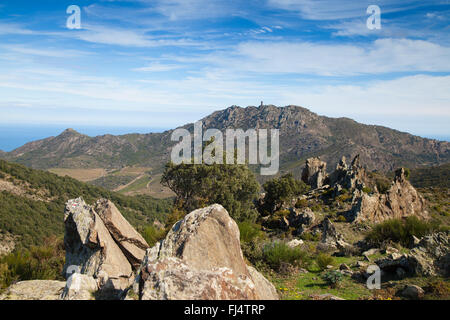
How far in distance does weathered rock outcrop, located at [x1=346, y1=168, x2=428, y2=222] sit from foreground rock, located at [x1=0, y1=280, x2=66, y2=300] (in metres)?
20.3

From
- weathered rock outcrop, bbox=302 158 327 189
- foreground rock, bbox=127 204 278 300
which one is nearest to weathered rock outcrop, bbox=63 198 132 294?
foreground rock, bbox=127 204 278 300

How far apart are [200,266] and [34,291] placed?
3828mm

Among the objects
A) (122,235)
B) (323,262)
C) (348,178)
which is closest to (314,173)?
(348,178)

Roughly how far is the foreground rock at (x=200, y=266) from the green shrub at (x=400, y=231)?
29.4ft

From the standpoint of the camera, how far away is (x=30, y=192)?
225ft

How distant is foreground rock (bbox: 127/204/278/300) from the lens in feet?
13.8

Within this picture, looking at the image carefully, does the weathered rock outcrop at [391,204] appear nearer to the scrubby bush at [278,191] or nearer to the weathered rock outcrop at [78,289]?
the scrubby bush at [278,191]

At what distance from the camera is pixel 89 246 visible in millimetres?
8203

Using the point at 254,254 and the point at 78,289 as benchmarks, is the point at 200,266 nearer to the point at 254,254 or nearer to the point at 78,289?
the point at 78,289

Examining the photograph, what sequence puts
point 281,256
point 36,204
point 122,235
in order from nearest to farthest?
1. point 122,235
2. point 281,256
3. point 36,204

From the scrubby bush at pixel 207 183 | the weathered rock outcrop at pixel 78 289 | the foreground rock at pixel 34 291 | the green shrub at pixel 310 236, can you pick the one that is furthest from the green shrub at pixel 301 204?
the weathered rock outcrop at pixel 78 289

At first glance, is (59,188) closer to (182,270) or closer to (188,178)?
(188,178)

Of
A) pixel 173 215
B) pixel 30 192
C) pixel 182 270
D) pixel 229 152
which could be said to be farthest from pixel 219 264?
pixel 30 192

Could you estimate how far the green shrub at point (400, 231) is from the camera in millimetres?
12250
